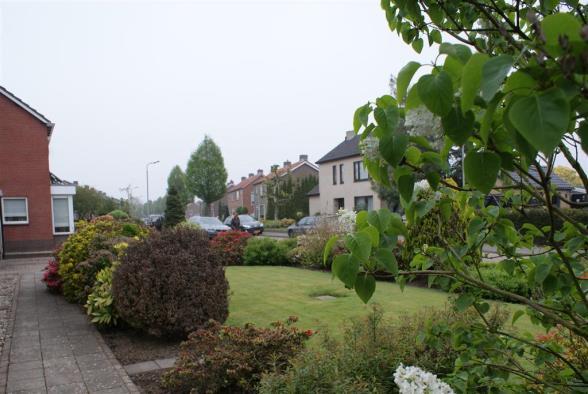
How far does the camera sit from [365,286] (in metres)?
1.32

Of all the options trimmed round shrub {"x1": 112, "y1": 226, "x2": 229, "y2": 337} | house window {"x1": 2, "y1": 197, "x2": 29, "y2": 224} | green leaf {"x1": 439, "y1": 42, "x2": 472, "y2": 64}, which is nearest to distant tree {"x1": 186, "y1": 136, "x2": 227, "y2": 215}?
house window {"x1": 2, "y1": 197, "x2": 29, "y2": 224}

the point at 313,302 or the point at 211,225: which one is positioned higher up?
the point at 211,225

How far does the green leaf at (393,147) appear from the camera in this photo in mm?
1117

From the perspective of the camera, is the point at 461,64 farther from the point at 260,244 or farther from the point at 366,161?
the point at 260,244

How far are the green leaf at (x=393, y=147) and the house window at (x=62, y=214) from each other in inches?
935

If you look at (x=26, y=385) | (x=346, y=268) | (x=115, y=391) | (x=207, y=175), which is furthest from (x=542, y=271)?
(x=207, y=175)

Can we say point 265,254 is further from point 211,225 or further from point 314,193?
point 314,193

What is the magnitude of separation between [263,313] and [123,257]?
2.53 m

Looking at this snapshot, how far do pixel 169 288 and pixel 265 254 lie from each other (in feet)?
32.5

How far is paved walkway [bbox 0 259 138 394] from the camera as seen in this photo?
4.62 m

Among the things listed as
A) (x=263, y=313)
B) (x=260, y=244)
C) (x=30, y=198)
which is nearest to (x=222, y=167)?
(x=30, y=198)

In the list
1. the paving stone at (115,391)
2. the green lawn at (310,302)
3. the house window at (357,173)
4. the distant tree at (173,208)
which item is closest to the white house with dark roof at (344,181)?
the house window at (357,173)

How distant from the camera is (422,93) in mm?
931

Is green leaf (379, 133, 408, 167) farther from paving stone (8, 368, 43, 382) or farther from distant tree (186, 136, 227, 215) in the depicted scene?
distant tree (186, 136, 227, 215)
